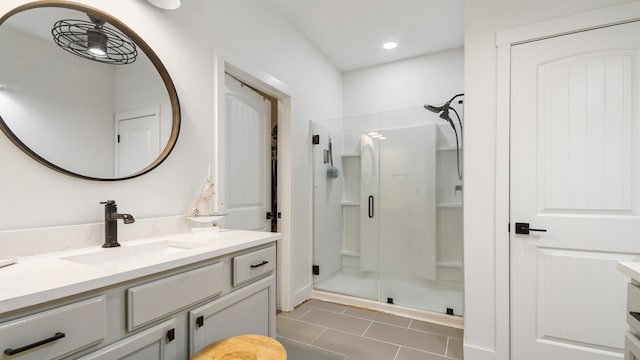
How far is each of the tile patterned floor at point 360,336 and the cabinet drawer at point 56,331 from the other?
1495 mm

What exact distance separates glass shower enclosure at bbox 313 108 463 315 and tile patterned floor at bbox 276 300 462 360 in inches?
11.0

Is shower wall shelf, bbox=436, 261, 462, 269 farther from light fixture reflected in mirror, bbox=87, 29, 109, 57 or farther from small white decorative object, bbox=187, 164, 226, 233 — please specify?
light fixture reflected in mirror, bbox=87, 29, 109, 57

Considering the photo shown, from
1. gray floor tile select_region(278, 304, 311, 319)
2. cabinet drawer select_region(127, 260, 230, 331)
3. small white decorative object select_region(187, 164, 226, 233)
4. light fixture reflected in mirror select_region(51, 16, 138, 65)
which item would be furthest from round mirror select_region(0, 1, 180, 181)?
gray floor tile select_region(278, 304, 311, 319)

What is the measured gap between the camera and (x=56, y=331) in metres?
0.73

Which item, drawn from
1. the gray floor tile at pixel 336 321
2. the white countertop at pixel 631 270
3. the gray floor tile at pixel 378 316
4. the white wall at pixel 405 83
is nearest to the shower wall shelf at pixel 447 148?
the white wall at pixel 405 83

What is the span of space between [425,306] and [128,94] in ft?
9.36

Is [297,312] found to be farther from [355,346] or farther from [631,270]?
[631,270]

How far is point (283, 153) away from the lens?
2768mm

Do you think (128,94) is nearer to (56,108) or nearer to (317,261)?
(56,108)

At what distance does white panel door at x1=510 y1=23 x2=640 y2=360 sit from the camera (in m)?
1.64

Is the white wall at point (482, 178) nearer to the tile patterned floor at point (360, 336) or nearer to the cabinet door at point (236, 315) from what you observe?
the tile patterned floor at point (360, 336)

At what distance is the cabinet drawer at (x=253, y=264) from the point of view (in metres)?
1.30

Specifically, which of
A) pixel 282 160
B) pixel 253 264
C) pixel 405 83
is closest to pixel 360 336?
pixel 253 264

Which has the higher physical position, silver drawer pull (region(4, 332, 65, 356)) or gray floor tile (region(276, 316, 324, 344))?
silver drawer pull (region(4, 332, 65, 356))
